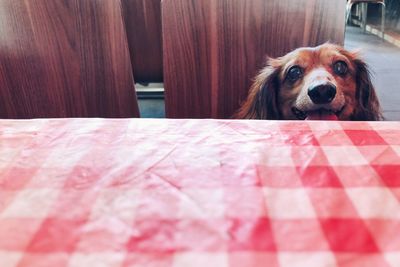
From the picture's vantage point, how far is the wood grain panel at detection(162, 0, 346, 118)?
0.98m

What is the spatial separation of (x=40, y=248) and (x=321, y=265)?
270mm

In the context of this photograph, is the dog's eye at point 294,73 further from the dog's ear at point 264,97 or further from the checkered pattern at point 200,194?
the checkered pattern at point 200,194

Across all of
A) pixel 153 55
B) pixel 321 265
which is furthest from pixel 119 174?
pixel 153 55

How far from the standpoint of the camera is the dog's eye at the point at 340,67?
0.86 meters

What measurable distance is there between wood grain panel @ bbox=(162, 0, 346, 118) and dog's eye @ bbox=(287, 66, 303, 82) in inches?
3.9

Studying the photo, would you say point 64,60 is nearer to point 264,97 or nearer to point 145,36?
point 145,36

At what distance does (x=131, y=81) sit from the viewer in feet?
3.54

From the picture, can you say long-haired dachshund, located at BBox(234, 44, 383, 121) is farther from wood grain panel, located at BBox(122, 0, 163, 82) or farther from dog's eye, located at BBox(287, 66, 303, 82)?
wood grain panel, located at BBox(122, 0, 163, 82)

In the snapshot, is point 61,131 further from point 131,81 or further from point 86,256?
point 131,81

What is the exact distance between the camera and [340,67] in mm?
870

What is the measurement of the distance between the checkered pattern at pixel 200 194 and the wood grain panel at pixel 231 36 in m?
0.37

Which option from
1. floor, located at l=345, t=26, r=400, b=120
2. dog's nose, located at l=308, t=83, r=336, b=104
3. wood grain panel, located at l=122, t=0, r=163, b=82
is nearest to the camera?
dog's nose, located at l=308, t=83, r=336, b=104

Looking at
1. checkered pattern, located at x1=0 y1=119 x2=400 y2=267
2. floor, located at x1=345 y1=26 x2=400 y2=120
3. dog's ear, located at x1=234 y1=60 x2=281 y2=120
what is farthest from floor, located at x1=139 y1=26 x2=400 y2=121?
checkered pattern, located at x1=0 y1=119 x2=400 y2=267

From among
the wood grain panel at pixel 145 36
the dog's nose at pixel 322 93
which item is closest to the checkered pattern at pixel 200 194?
the dog's nose at pixel 322 93
